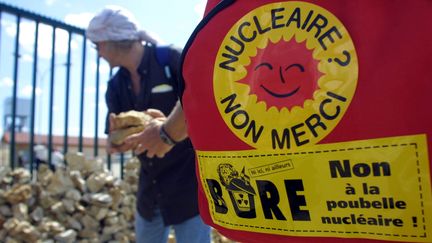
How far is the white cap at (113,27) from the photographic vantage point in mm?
2350

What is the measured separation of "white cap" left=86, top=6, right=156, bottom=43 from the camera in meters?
2.35

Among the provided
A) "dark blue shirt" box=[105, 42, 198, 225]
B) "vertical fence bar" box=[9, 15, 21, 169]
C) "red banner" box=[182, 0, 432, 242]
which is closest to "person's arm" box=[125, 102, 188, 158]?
"dark blue shirt" box=[105, 42, 198, 225]

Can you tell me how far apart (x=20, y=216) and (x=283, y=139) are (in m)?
3.50

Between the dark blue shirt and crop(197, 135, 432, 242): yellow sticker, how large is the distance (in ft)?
4.23

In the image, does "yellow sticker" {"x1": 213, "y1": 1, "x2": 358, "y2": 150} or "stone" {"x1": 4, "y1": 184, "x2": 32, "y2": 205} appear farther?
"stone" {"x1": 4, "y1": 184, "x2": 32, "y2": 205}

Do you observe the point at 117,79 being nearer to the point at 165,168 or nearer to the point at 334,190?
the point at 165,168

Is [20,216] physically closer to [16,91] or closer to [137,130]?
[16,91]

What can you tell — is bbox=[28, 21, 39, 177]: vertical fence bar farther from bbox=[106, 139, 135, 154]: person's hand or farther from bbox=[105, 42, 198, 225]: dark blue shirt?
bbox=[106, 139, 135, 154]: person's hand

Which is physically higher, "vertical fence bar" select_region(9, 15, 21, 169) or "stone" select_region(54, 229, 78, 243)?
"vertical fence bar" select_region(9, 15, 21, 169)

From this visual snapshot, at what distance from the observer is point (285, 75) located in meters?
0.73

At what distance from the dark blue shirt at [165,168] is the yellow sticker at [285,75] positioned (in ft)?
4.41

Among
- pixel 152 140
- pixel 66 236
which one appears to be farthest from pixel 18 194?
pixel 152 140

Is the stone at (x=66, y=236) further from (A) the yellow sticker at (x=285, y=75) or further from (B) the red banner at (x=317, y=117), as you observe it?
(A) the yellow sticker at (x=285, y=75)

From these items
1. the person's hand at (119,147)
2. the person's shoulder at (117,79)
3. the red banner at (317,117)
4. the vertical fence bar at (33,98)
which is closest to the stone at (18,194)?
the vertical fence bar at (33,98)
